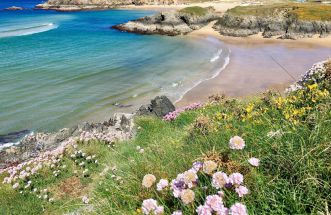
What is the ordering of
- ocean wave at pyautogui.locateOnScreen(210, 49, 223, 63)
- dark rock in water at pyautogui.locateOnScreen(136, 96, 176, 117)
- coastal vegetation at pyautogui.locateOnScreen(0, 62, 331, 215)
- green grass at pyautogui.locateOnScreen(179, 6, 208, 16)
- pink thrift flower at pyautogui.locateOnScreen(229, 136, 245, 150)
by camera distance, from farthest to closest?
green grass at pyautogui.locateOnScreen(179, 6, 208, 16) < ocean wave at pyautogui.locateOnScreen(210, 49, 223, 63) < dark rock in water at pyautogui.locateOnScreen(136, 96, 176, 117) < pink thrift flower at pyautogui.locateOnScreen(229, 136, 245, 150) < coastal vegetation at pyautogui.locateOnScreen(0, 62, 331, 215)

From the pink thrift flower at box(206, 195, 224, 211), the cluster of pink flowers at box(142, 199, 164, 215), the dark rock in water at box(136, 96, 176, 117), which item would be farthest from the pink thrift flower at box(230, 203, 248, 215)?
the dark rock in water at box(136, 96, 176, 117)

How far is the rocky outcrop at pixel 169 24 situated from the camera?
5494 centimetres

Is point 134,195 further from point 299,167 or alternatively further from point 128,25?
point 128,25

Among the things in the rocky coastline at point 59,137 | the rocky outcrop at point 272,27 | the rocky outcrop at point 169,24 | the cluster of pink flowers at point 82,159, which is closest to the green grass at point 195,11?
the rocky outcrop at point 169,24

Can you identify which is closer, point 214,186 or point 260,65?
point 214,186

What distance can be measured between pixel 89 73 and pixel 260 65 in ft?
47.3

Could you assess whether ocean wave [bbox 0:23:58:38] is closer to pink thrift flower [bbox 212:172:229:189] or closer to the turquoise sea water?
the turquoise sea water

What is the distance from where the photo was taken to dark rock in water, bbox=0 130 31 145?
1746cm

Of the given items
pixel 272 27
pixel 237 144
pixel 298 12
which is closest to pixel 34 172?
pixel 237 144

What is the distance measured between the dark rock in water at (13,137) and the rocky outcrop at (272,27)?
120 feet

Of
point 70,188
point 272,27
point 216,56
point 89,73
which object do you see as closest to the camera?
point 70,188

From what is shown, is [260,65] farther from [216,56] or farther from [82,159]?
[82,159]

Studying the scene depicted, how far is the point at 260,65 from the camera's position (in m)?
30.8

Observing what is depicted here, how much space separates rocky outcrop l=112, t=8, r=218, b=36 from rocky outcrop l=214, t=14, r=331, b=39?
4.63 metres
